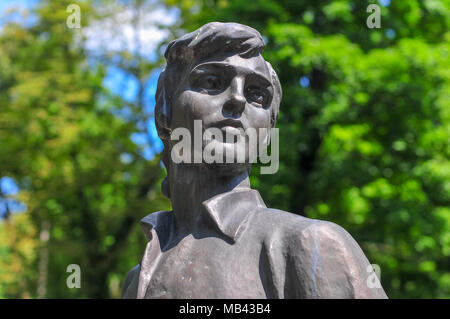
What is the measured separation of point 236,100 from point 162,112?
1.73ft

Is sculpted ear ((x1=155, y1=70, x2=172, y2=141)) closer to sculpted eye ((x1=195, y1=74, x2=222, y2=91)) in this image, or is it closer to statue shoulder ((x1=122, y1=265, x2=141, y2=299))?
sculpted eye ((x1=195, y1=74, x2=222, y2=91))

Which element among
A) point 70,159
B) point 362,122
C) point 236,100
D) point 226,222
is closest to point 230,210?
point 226,222

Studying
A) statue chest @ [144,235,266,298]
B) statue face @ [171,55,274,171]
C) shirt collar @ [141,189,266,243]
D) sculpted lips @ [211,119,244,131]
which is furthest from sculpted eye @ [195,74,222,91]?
statue chest @ [144,235,266,298]

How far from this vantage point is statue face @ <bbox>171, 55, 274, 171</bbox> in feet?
10.3

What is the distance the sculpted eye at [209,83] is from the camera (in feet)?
10.6

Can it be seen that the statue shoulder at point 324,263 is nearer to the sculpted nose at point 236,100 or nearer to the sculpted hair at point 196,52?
the sculpted nose at point 236,100

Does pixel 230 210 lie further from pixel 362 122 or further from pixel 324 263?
pixel 362 122

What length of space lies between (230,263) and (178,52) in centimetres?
122

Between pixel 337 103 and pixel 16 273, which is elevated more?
pixel 337 103

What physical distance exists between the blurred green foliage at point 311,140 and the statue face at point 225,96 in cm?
825

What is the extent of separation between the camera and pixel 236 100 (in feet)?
10.2

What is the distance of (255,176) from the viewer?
11.9 meters
